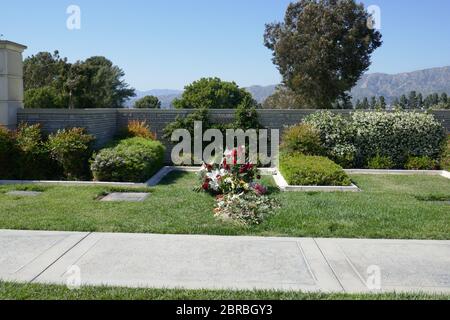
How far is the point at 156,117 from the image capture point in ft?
50.8

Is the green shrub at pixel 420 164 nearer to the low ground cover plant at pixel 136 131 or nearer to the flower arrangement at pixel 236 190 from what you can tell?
the flower arrangement at pixel 236 190

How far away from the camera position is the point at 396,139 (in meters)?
13.7

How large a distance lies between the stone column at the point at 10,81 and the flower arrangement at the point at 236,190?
17.1ft

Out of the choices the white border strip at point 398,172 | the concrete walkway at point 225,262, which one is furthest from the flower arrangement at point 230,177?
the white border strip at point 398,172

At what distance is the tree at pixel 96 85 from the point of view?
42.9 metres

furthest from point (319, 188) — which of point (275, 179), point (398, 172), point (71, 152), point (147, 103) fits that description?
point (147, 103)

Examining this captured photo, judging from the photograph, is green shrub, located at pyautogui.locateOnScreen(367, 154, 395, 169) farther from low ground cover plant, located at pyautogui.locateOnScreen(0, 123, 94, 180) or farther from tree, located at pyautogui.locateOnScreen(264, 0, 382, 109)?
tree, located at pyautogui.locateOnScreen(264, 0, 382, 109)

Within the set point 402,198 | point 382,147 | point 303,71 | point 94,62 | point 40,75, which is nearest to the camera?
point 402,198

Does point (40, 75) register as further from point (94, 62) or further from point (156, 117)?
point (156, 117)

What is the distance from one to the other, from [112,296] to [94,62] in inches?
2240

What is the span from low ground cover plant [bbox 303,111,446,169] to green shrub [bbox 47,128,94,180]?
636 centimetres

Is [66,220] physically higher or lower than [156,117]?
lower
